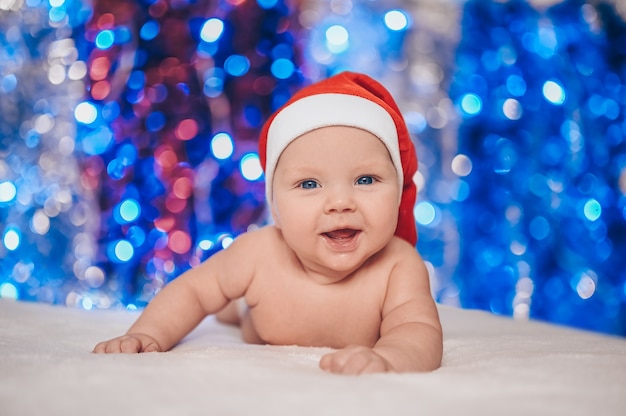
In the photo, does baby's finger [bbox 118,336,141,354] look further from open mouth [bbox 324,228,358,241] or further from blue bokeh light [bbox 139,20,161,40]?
blue bokeh light [bbox 139,20,161,40]

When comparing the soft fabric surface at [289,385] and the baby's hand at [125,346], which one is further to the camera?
the baby's hand at [125,346]

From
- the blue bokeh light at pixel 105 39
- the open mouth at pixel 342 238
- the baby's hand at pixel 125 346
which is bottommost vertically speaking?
the baby's hand at pixel 125 346

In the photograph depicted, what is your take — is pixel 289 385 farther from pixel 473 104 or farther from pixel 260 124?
pixel 473 104

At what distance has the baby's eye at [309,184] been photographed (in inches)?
45.1

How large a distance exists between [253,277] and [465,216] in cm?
131

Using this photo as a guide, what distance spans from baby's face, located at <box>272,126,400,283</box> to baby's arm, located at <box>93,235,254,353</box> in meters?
0.17

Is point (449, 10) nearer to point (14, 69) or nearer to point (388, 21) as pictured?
point (388, 21)

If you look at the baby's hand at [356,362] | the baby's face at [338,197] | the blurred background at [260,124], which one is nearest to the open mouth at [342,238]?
the baby's face at [338,197]

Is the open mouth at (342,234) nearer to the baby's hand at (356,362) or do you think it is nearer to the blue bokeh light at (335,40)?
the baby's hand at (356,362)

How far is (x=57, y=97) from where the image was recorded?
7.16 ft

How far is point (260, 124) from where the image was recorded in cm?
227

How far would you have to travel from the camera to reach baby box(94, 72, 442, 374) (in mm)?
1108

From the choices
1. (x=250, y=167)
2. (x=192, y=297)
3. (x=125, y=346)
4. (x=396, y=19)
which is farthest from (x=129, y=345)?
(x=396, y=19)

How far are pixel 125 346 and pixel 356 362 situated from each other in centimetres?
44
